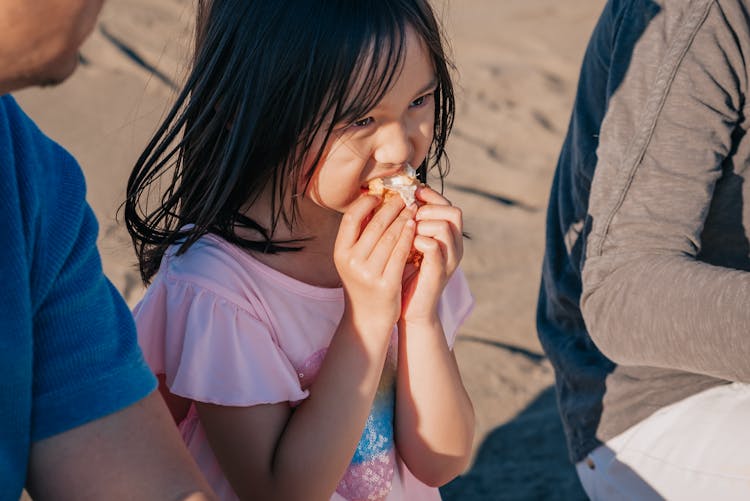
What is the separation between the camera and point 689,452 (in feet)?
6.96

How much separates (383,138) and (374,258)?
8.5 inches

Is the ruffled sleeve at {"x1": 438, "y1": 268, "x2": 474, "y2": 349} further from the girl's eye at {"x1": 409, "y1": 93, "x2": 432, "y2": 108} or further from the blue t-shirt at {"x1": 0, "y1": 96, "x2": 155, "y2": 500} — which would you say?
the blue t-shirt at {"x1": 0, "y1": 96, "x2": 155, "y2": 500}

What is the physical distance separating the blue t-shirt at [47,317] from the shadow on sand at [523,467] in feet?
5.88

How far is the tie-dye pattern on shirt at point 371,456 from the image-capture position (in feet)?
6.26

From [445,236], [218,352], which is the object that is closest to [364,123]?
[445,236]

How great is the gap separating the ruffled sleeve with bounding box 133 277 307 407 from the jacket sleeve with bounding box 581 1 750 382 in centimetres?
70

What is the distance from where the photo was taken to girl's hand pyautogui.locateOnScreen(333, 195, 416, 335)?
1.76 m

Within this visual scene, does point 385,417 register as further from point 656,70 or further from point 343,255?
point 656,70

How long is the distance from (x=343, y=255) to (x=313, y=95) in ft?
0.96

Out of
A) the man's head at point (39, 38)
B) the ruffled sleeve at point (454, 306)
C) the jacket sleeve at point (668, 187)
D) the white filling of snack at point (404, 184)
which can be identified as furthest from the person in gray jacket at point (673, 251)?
the man's head at point (39, 38)

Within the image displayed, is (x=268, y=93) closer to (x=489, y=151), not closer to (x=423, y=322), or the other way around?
(x=423, y=322)

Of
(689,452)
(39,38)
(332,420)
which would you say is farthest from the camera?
(689,452)

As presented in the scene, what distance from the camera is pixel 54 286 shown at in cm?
142

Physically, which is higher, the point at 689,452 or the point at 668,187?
the point at 668,187
